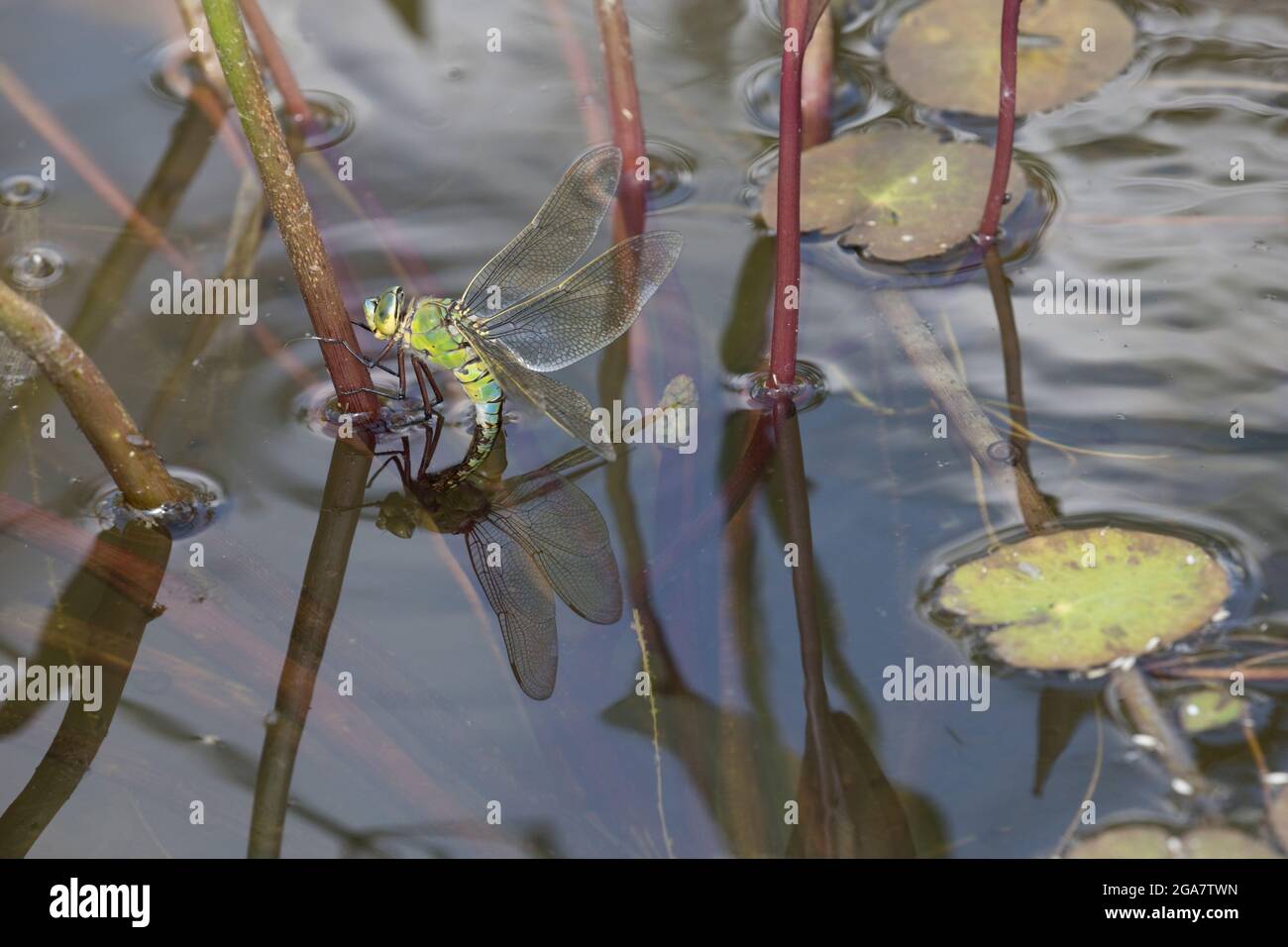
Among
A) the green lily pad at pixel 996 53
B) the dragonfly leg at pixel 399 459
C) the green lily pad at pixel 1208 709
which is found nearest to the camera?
the green lily pad at pixel 1208 709

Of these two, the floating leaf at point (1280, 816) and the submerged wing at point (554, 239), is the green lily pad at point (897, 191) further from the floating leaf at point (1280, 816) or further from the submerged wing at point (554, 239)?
the floating leaf at point (1280, 816)

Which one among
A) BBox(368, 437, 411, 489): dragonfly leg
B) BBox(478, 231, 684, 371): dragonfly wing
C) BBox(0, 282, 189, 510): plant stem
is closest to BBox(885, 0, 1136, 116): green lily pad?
BBox(478, 231, 684, 371): dragonfly wing

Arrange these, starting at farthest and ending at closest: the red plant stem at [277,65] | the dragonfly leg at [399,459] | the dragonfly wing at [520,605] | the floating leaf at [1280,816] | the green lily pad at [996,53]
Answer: the green lily pad at [996,53] → the red plant stem at [277,65] → the dragonfly leg at [399,459] → the dragonfly wing at [520,605] → the floating leaf at [1280,816]

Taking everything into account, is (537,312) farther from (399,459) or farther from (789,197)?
(789,197)

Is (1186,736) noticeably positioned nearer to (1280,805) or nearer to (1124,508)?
(1280,805)

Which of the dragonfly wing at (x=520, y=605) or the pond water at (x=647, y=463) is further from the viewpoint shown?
the dragonfly wing at (x=520, y=605)

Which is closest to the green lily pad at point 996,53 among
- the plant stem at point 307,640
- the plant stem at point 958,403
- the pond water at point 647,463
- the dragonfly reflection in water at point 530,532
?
the pond water at point 647,463

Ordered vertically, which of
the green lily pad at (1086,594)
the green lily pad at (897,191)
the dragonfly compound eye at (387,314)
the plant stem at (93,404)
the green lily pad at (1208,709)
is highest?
the green lily pad at (897,191)

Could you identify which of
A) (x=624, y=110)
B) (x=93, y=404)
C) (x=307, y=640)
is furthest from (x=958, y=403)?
(x=93, y=404)
